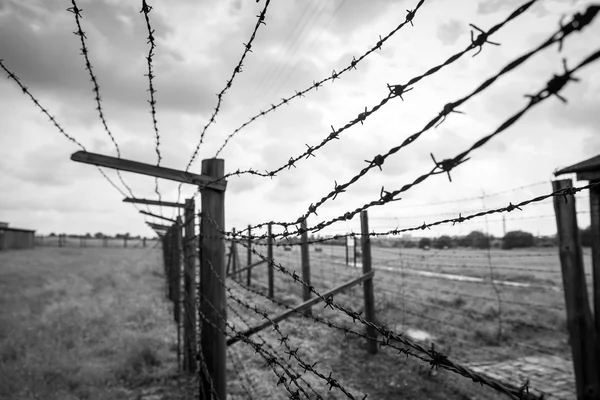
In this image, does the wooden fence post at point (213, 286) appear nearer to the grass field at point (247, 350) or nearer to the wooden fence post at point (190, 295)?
the grass field at point (247, 350)

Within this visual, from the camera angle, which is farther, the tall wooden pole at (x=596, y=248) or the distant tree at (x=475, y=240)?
the distant tree at (x=475, y=240)

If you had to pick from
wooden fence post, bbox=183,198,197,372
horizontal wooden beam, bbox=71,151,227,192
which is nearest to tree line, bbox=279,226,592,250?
horizontal wooden beam, bbox=71,151,227,192

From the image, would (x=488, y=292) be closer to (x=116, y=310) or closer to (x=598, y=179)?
(x=598, y=179)

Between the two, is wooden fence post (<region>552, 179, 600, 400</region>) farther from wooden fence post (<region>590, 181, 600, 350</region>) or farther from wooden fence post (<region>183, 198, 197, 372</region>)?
wooden fence post (<region>183, 198, 197, 372</region>)

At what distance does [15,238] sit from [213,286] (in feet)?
169

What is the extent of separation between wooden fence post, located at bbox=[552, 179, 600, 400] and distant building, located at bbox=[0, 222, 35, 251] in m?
47.7

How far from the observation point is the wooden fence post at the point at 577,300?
3297 mm

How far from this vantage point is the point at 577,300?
3.36 m

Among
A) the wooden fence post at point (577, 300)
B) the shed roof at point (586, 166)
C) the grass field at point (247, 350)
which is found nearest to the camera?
the wooden fence post at point (577, 300)

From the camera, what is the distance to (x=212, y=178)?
2.82 m

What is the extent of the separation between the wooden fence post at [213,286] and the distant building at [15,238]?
45683 mm

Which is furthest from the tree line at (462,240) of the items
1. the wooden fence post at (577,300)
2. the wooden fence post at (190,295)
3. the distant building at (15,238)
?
the distant building at (15,238)

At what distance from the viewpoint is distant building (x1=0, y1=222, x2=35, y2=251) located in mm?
38438

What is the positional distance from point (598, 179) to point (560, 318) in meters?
6.53
